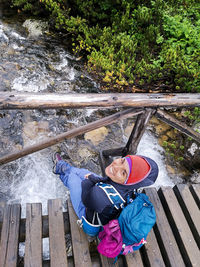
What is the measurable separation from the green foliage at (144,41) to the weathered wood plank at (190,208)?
8.10ft

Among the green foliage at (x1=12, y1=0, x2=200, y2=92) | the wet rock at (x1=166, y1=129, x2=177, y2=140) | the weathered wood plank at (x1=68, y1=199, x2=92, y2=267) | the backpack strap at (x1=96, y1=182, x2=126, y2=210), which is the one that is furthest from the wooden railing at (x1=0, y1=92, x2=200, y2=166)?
the green foliage at (x1=12, y1=0, x2=200, y2=92)

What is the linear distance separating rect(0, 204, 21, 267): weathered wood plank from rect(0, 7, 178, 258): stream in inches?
47.9

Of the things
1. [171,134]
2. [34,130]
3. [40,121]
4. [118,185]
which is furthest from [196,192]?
[40,121]

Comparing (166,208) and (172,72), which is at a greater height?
(172,72)

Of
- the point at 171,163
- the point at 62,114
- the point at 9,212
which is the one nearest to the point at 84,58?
the point at 62,114

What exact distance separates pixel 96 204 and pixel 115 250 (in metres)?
0.49

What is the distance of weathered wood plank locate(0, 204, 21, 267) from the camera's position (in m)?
2.19

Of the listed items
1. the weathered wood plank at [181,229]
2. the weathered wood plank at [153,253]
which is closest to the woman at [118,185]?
the weathered wood plank at [153,253]

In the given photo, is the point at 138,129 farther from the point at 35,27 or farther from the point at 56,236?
the point at 35,27

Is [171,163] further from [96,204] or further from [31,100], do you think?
[31,100]

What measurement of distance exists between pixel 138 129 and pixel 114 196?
4.22ft

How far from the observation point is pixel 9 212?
2.48 m

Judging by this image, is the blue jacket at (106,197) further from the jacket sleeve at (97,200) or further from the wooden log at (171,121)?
the wooden log at (171,121)

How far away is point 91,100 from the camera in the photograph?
7.71ft
